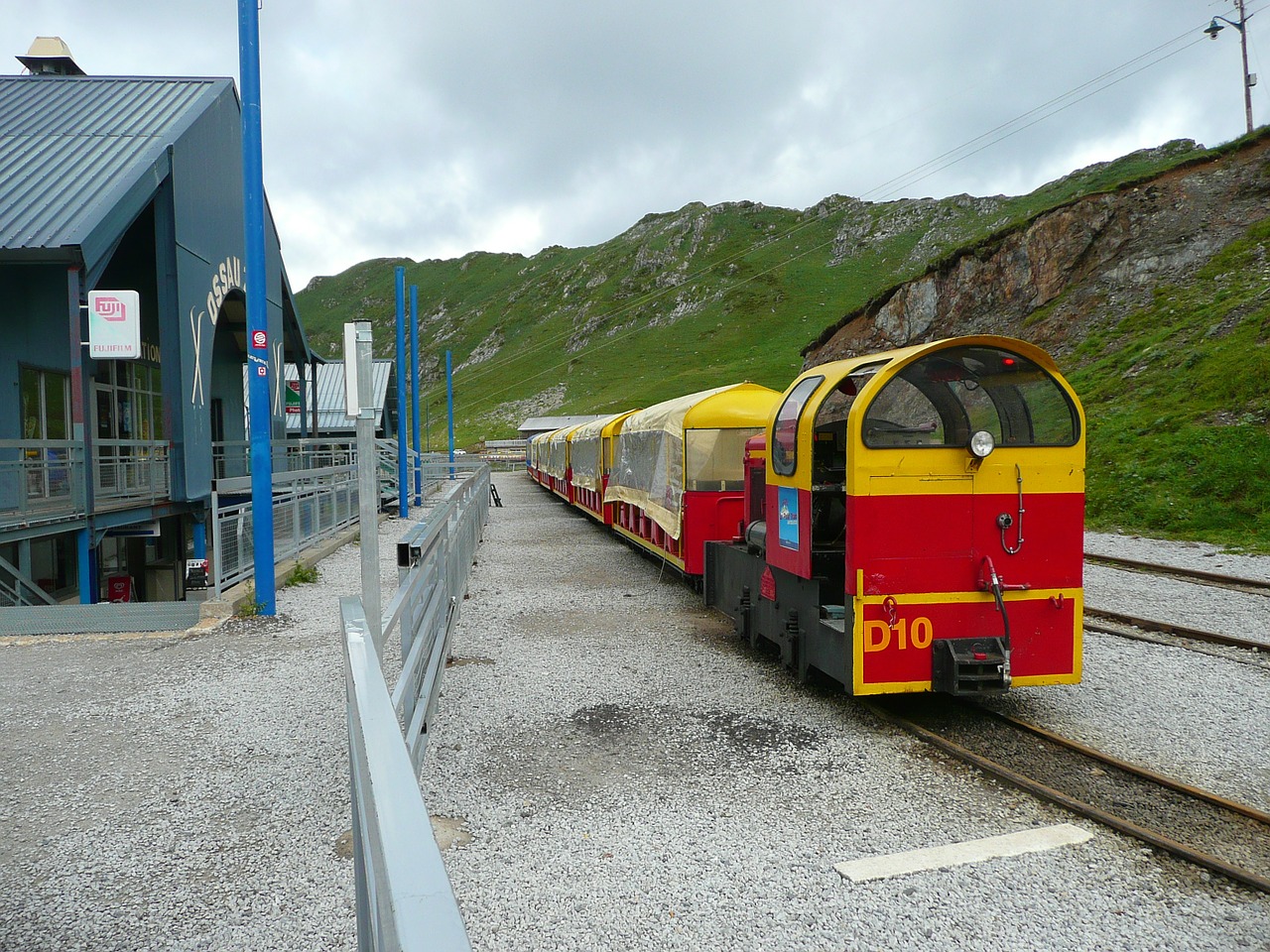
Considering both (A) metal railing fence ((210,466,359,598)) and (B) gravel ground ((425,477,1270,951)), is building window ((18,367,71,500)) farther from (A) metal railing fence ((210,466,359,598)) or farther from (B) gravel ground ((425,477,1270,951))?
(B) gravel ground ((425,477,1270,951))

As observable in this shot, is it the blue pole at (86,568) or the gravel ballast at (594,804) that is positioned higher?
the blue pole at (86,568)

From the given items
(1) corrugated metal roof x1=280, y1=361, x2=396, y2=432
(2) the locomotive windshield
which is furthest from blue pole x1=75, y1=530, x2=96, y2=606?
(1) corrugated metal roof x1=280, y1=361, x2=396, y2=432

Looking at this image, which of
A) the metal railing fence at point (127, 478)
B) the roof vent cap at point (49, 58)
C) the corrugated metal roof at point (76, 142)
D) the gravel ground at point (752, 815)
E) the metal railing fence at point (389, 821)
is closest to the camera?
the metal railing fence at point (389, 821)

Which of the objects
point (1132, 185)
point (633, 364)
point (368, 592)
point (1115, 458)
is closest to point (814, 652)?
point (368, 592)

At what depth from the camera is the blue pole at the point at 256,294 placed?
32.2ft

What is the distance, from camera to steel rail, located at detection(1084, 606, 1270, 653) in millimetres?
8172

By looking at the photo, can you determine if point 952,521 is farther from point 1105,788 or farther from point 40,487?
point 40,487

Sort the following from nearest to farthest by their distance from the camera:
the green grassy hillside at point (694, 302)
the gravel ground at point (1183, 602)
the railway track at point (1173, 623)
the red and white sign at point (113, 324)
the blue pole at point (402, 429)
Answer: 1. the railway track at point (1173, 623)
2. the gravel ground at point (1183, 602)
3. the red and white sign at point (113, 324)
4. the blue pole at point (402, 429)
5. the green grassy hillside at point (694, 302)

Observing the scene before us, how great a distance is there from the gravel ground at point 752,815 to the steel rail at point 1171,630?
83cm

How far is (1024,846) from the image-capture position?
4332 millimetres

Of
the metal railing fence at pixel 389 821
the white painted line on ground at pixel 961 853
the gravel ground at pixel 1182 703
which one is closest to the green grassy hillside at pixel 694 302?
the gravel ground at pixel 1182 703

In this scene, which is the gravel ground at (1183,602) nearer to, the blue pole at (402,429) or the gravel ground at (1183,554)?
the gravel ground at (1183,554)

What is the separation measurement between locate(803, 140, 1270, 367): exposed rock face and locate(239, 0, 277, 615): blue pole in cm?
2586

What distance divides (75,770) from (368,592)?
283 centimetres
